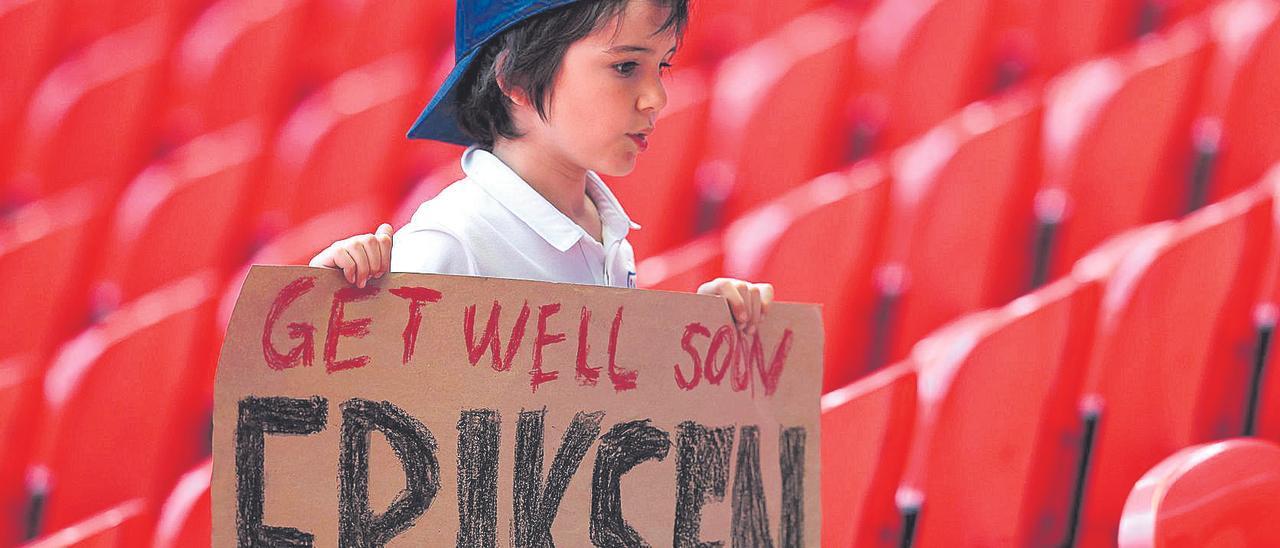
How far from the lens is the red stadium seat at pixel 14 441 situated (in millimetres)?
405

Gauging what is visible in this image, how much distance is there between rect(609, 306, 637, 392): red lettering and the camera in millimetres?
221

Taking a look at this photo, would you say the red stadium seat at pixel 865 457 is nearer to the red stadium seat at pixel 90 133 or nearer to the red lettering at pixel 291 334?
the red lettering at pixel 291 334

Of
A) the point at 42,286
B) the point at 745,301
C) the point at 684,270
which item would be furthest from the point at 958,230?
the point at 42,286

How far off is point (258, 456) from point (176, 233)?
1.31 ft

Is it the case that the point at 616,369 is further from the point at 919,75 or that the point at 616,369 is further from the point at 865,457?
the point at 919,75

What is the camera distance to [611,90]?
22cm

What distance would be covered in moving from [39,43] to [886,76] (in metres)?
0.52

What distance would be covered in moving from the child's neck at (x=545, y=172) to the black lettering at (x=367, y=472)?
0.05m

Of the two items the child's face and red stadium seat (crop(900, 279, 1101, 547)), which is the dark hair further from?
red stadium seat (crop(900, 279, 1101, 547))

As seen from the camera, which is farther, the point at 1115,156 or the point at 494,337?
the point at 1115,156

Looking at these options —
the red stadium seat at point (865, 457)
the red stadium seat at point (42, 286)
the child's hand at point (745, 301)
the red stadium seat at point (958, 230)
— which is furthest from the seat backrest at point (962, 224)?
the red stadium seat at point (42, 286)

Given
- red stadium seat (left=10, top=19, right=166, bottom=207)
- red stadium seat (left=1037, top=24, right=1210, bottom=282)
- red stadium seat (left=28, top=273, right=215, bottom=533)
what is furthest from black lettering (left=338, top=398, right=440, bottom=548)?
red stadium seat (left=10, top=19, right=166, bottom=207)

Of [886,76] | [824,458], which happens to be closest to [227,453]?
[824,458]

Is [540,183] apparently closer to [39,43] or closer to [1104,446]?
[1104,446]
